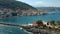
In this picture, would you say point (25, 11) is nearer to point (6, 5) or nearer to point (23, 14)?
point (23, 14)

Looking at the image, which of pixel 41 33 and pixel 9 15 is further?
pixel 9 15

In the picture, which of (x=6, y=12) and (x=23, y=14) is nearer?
(x=6, y=12)

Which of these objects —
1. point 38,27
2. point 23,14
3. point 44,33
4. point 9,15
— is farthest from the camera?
point 23,14

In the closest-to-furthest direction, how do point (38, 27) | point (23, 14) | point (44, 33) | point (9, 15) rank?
point (44, 33) < point (38, 27) < point (9, 15) < point (23, 14)

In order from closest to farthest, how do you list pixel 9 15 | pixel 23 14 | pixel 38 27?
pixel 38 27 → pixel 9 15 → pixel 23 14

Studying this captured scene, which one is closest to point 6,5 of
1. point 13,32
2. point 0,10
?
point 0,10

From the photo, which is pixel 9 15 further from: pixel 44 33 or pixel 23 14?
pixel 44 33

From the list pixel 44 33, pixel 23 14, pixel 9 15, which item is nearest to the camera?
pixel 44 33

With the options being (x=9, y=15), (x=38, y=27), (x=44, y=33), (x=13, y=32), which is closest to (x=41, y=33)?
(x=44, y=33)
